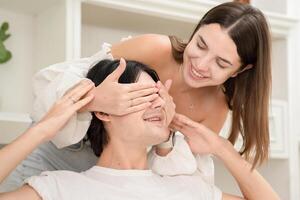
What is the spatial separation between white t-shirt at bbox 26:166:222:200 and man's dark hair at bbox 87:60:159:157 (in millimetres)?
108

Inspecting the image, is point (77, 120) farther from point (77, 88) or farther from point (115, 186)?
point (115, 186)

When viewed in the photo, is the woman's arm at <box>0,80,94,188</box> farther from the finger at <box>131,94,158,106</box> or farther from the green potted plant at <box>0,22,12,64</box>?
the green potted plant at <box>0,22,12,64</box>

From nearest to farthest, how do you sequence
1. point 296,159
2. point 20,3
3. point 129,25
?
point 20,3
point 129,25
point 296,159

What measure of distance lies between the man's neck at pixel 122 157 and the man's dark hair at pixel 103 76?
4cm

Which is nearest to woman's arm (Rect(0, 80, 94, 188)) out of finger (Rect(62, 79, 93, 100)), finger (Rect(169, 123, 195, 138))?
finger (Rect(62, 79, 93, 100))

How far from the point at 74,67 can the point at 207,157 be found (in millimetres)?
500

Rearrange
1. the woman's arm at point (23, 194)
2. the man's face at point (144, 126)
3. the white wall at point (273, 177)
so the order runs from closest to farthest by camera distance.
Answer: the woman's arm at point (23, 194) < the man's face at point (144, 126) < the white wall at point (273, 177)

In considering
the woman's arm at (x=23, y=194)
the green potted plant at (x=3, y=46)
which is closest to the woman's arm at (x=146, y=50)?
the woman's arm at (x=23, y=194)

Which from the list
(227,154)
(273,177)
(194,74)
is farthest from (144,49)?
(273,177)

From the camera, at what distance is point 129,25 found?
7.82ft

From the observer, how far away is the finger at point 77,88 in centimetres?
142

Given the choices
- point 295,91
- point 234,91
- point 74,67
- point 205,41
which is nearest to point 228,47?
point 205,41

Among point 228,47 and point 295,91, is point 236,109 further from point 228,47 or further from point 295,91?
point 295,91

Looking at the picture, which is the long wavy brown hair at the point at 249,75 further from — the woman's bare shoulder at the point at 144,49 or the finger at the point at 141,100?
the finger at the point at 141,100
